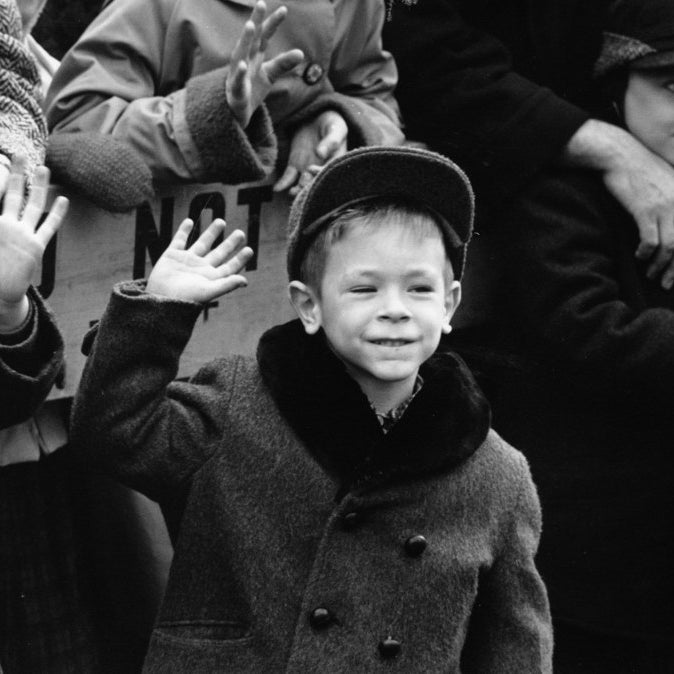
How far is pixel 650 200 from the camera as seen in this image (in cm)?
323

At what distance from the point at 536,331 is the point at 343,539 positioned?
0.99 metres

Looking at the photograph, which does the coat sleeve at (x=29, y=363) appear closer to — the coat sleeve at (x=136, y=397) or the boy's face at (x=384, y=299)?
the coat sleeve at (x=136, y=397)

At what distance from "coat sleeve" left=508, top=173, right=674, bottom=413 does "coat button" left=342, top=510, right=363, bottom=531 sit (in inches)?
37.4

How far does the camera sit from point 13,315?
236cm

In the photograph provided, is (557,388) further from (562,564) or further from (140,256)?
(140,256)

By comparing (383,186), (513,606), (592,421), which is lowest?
(592,421)

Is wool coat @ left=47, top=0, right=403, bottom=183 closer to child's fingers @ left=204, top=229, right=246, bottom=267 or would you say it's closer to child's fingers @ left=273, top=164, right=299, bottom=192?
child's fingers @ left=273, top=164, right=299, bottom=192

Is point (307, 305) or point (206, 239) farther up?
point (206, 239)

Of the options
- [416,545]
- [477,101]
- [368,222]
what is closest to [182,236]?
[368,222]

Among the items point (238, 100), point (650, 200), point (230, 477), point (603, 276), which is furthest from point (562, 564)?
point (238, 100)

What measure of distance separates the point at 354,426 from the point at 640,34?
137 centimetres

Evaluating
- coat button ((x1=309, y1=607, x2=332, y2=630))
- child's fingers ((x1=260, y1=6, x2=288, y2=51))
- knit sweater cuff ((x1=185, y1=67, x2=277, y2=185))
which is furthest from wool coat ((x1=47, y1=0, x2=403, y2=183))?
coat button ((x1=309, y1=607, x2=332, y2=630))

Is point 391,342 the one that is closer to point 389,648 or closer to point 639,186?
point 389,648

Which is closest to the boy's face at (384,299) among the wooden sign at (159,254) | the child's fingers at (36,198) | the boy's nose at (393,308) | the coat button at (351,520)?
the boy's nose at (393,308)
